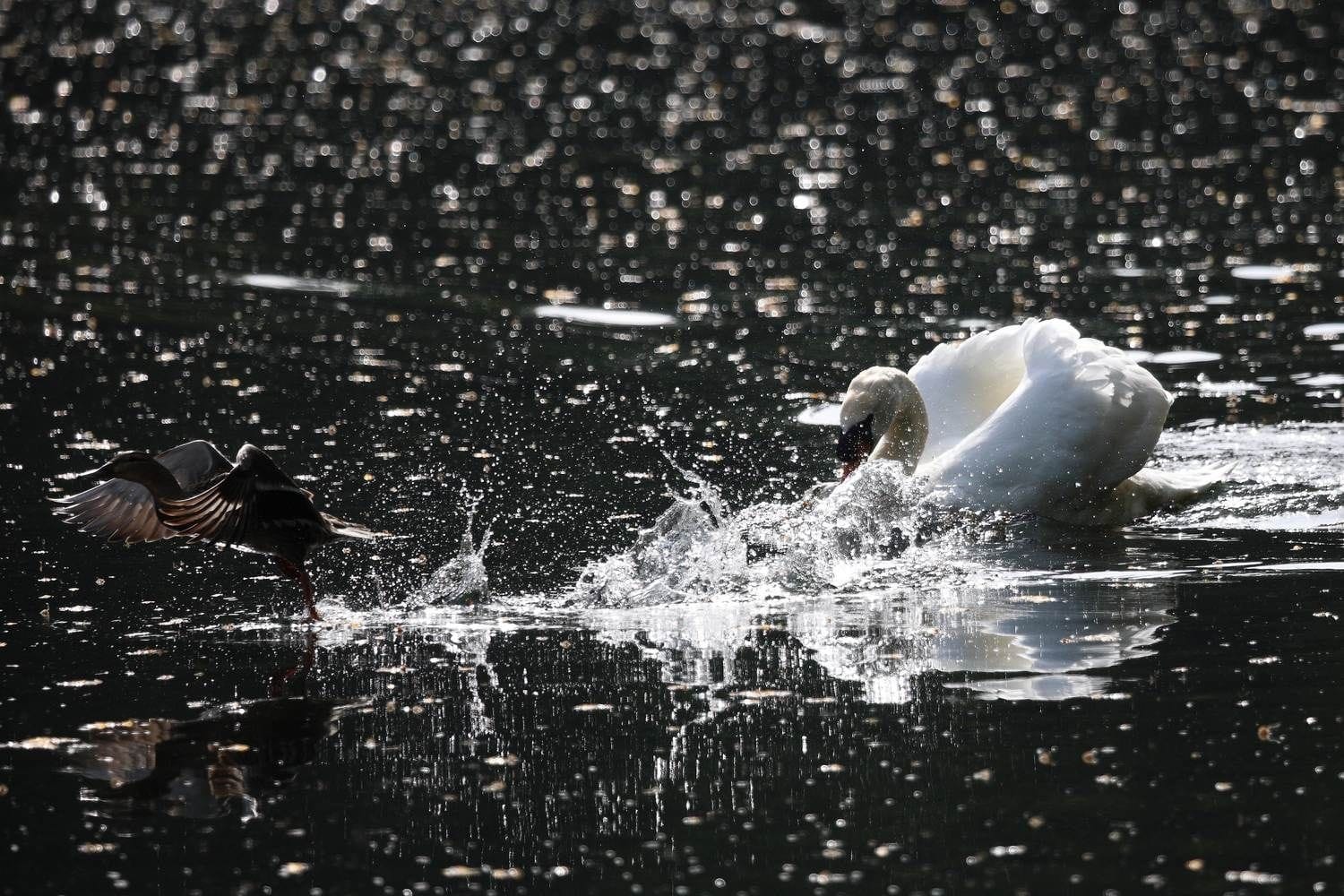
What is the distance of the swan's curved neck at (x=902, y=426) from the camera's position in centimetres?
991

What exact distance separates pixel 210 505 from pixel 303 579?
2.46 feet

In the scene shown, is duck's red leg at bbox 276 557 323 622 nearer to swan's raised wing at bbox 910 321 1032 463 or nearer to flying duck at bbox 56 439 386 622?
flying duck at bbox 56 439 386 622

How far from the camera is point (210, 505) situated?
716cm

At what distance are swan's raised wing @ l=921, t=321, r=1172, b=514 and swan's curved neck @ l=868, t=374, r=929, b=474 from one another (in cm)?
34

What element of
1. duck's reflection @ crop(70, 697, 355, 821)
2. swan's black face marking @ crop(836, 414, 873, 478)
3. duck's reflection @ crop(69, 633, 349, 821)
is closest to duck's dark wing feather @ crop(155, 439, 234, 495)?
duck's reflection @ crop(69, 633, 349, 821)

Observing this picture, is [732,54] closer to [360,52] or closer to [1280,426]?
[360,52]

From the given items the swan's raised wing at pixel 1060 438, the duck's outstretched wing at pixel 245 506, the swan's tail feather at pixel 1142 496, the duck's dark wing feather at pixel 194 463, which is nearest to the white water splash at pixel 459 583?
the duck's outstretched wing at pixel 245 506

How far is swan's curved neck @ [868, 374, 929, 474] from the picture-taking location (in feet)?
32.5

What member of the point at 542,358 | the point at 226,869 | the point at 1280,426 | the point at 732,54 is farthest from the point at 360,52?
the point at 226,869

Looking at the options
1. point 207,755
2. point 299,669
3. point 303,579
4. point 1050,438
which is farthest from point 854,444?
point 207,755

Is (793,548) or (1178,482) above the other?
(1178,482)

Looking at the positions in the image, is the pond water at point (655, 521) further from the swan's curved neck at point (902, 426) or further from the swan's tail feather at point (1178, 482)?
the swan's curved neck at point (902, 426)

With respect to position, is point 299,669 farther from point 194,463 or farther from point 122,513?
point 122,513

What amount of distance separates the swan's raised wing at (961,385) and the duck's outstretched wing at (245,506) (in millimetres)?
4216
